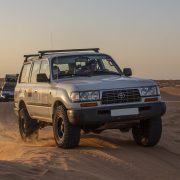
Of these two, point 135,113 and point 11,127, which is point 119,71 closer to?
point 135,113

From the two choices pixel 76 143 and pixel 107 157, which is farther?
pixel 76 143

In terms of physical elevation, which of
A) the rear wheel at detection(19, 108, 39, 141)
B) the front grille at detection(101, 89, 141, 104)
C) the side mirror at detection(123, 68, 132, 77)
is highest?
the side mirror at detection(123, 68, 132, 77)

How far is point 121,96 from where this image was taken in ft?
34.8

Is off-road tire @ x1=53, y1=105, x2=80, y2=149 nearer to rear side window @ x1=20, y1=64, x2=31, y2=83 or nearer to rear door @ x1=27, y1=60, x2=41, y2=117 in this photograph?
rear door @ x1=27, y1=60, x2=41, y2=117

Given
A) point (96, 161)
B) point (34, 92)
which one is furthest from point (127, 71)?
point (96, 161)

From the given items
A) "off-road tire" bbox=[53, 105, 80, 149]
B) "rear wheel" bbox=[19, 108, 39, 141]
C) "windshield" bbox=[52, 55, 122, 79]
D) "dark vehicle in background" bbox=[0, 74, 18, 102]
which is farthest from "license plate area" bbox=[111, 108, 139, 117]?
"dark vehicle in background" bbox=[0, 74, 18, 102]

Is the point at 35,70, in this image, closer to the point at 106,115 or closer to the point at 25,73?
the point at 25,73

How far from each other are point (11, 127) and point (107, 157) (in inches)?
353

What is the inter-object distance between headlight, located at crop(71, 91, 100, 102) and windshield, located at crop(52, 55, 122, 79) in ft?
4.52

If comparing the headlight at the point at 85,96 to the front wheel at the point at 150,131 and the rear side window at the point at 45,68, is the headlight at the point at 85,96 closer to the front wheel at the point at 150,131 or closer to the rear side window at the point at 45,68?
the front wheel at the point at 150,131

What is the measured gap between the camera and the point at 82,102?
34.1 ft

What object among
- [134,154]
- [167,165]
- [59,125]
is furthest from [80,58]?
[167,165]

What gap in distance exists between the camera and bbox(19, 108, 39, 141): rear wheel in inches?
532

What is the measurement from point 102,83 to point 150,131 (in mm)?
1398
